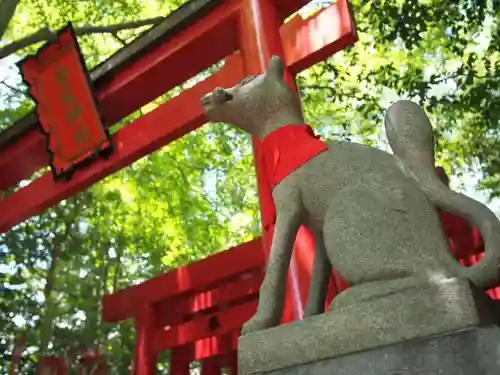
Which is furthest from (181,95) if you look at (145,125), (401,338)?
(401,338)

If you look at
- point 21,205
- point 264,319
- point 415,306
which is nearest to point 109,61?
point 21,205

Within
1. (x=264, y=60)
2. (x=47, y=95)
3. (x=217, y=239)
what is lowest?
(x=264, y=60)

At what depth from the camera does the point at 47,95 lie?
15.5 ft

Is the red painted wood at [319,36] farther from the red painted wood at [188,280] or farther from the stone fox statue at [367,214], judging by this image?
the red painted wood at [188,280]

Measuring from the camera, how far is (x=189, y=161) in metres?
9.02

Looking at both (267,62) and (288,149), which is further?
(267,62)

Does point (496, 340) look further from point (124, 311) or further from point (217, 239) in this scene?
point (217, 239)

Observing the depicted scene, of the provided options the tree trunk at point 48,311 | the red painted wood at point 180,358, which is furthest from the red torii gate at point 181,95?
the tree trunk at point 48,311

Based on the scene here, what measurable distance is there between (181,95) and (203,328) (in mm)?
2429

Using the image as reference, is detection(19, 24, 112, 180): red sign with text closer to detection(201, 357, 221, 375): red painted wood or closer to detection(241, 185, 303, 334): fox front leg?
detection(241, 185, 303, 334): fox front leg

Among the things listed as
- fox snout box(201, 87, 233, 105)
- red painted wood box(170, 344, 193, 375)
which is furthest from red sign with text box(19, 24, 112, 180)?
red painted wood box(170, 344, 193, 375)

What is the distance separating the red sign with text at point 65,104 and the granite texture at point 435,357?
3.51 meters

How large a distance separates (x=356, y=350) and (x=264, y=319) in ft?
1.01

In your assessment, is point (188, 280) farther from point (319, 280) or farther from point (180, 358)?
point (319, 280)
